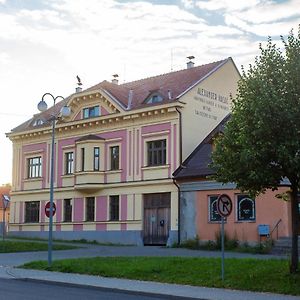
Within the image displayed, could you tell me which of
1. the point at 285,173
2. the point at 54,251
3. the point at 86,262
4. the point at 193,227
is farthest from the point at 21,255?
the point at 285,173

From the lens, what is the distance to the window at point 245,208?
30.5m

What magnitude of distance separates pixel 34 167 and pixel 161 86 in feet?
40.5

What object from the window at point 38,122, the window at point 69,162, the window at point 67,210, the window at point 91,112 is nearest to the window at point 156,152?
the window at point 91,112

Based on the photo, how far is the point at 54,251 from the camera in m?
29.6

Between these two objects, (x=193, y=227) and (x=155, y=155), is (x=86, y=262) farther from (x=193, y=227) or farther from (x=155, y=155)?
(x=155, y=155)

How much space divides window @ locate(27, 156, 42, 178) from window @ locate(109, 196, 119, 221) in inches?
313

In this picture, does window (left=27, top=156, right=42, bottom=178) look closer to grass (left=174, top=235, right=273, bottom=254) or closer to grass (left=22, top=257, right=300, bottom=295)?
grass (left=174, top=235, right=273, bottom=254)

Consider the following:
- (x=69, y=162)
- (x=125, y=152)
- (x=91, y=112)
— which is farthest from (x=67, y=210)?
(x=91, y=112)

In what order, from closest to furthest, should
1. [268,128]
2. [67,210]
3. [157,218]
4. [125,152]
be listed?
[268,128] → [157,218] → [125,152] → [67,210]

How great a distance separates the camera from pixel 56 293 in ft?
49.7

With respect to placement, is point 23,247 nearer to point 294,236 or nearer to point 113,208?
point 113,208

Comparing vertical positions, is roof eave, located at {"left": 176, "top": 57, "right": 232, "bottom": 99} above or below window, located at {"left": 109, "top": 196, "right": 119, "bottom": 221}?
above

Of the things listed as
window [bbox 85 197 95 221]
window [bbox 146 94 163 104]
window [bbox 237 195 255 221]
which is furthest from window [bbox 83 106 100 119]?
window [bbox 237 195 255 221]

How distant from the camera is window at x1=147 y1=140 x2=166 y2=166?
3547cm
